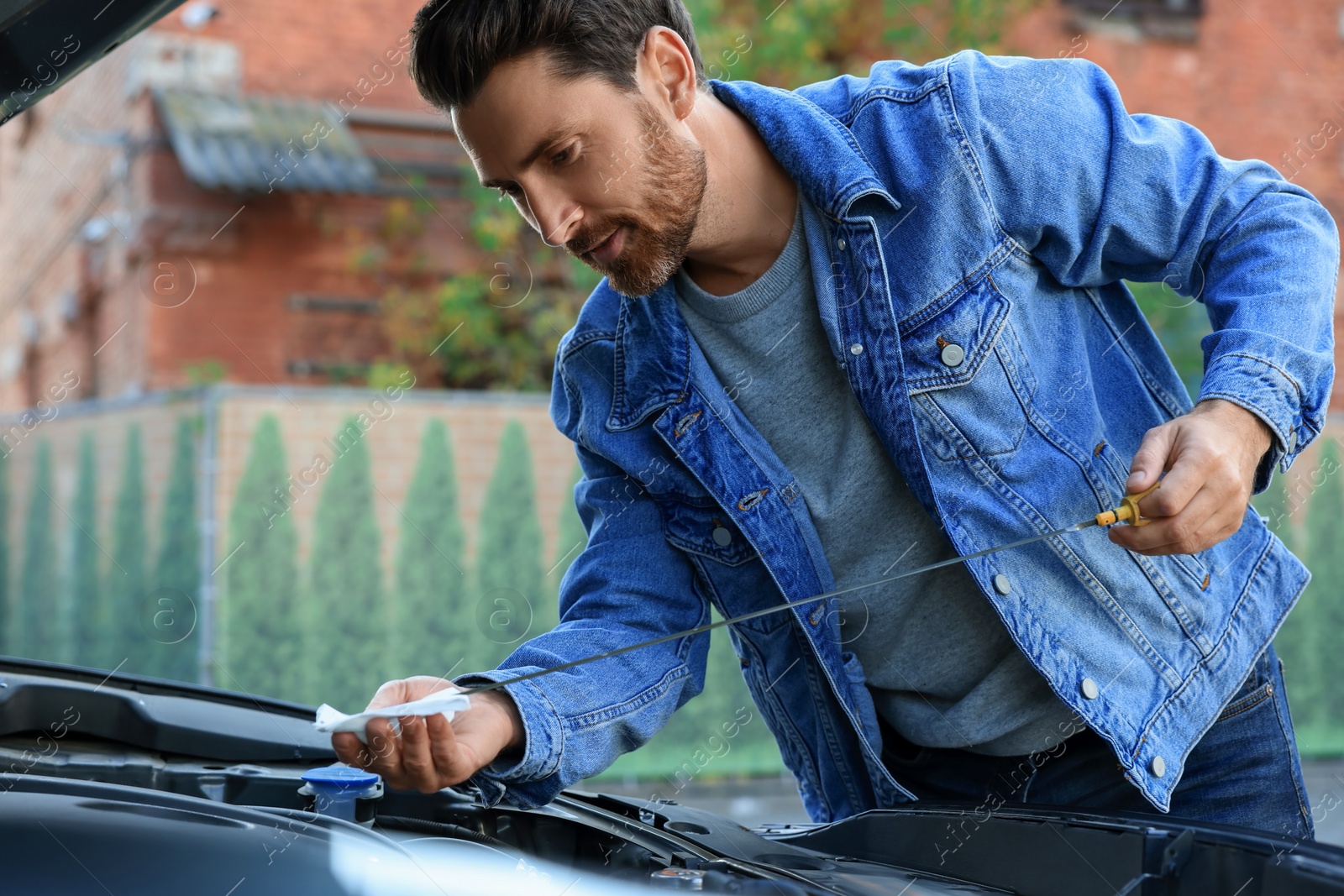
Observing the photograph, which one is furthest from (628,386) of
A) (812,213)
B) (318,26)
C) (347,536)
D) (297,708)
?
(318,26)

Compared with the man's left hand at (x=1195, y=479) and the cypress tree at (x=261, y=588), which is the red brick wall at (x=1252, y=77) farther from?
the man's left hand at (x=1195, y=479)

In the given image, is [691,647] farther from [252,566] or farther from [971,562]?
[252,566]

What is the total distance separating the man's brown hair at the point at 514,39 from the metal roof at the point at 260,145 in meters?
5.06

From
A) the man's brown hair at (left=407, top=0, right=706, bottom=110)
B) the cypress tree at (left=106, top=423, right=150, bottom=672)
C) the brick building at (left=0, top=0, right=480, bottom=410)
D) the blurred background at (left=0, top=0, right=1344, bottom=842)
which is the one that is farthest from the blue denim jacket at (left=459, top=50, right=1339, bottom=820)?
the brick building at (left=0, top=0, right=480, bottom=410)

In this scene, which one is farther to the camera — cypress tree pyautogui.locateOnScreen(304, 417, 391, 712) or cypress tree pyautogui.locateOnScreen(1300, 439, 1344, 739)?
cypress tree pyautogui.locateOnScreen(1300, 439, 1344, 739)

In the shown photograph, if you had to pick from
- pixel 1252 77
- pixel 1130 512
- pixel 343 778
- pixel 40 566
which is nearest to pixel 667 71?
pixel 1130 512

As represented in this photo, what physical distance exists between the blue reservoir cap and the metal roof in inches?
212

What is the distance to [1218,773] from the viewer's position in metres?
1.58

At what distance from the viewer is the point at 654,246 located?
1.57 m

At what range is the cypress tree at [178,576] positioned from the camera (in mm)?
4863

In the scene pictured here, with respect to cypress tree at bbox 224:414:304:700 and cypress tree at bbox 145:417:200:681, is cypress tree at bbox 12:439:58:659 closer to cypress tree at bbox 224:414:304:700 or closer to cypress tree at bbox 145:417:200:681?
cypress tree at bbox 145:417:200:681

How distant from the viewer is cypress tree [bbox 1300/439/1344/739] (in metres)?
6.13

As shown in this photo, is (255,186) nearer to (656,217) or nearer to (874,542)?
(656,217)

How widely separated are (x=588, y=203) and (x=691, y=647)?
0.59m
